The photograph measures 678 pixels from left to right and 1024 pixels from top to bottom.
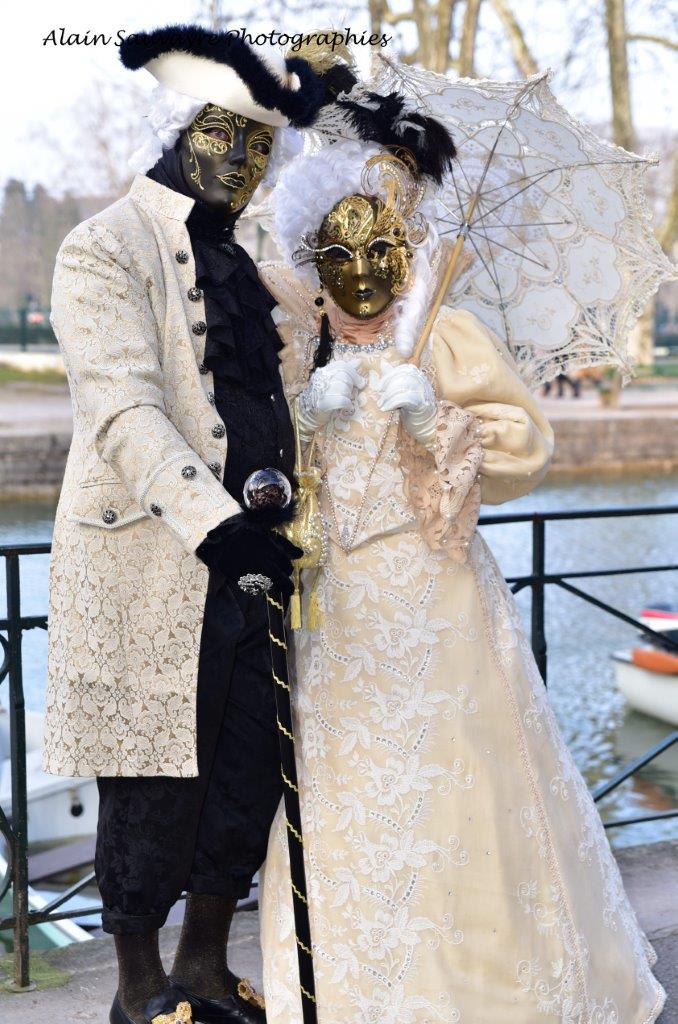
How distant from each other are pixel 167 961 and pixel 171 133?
1.70m

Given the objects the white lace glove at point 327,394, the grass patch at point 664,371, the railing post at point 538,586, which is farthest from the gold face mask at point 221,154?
the grass patch at point 664,371

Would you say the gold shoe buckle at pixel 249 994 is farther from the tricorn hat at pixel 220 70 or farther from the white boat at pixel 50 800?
the white boat at pixel 50 800

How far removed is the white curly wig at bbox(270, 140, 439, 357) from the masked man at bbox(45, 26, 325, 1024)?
0.14m

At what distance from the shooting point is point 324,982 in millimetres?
2191

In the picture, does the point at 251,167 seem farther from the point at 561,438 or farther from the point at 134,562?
the point at 561,438

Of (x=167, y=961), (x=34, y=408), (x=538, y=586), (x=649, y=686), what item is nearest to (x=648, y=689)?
(x=649, y=686)

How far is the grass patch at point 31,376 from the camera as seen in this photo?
20.3 m

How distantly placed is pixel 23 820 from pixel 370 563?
1.06 meters

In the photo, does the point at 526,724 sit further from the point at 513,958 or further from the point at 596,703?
the point at 596,703

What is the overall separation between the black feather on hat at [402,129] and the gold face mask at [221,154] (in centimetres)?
25

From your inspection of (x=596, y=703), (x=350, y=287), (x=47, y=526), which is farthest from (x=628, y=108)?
(x=350, y=287)

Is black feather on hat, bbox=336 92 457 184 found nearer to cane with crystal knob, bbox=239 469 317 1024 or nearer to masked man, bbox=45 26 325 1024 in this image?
masked man, bbox=45 26 325 1024

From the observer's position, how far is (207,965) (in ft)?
7.63

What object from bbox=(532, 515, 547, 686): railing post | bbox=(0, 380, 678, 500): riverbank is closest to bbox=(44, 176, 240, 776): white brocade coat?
bbox=(532, 515, 547, 686): railing post
